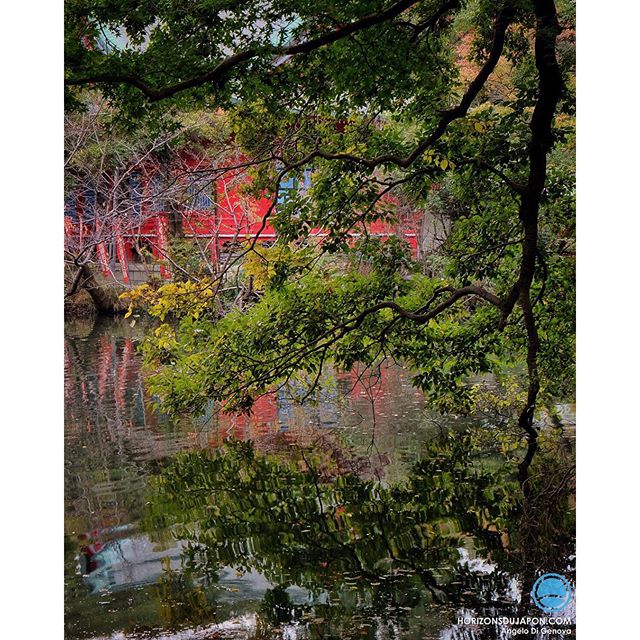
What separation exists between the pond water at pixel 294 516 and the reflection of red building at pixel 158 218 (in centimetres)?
42

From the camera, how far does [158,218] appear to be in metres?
4.10

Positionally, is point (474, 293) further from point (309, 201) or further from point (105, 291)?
point (105, 291)

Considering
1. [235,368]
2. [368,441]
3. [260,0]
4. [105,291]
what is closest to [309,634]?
[235,368]

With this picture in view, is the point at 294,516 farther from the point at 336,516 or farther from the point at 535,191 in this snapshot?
the point at 535,191

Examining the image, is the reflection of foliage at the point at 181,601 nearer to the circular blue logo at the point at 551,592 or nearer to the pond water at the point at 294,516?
the pond water at the point at 294,516

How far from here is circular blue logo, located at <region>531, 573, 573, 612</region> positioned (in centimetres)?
313

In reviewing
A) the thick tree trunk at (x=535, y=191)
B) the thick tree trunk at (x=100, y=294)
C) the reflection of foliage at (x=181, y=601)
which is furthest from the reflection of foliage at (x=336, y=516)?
the thick tree trunk at (x=100, y=294)

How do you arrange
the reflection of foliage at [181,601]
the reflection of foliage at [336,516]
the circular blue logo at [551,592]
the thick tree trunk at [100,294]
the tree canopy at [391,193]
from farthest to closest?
1. the thick tree trunk at [100,294]
2. the reflection of foliage at [336,516]
3. the tree canopy at [391,193]
4. the reflection of foliage at [181,601]
5. the circular blue logo at [551,592]

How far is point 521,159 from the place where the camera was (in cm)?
402

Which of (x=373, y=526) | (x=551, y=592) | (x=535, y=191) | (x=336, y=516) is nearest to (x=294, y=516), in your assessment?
(x=336, y=516)

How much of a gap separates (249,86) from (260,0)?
35 cm

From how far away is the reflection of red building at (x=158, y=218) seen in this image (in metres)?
4.00

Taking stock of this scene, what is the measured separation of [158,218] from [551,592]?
2473mm

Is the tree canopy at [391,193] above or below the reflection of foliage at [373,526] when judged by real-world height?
above
